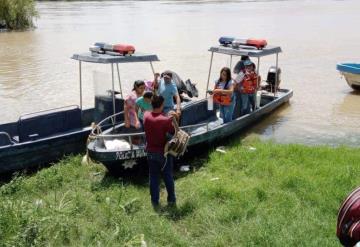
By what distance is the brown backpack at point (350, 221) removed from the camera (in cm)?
306

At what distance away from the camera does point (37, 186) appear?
318 inches

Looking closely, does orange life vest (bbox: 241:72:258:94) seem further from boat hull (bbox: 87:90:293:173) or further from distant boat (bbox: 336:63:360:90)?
distant boat (bbox: 336:63:360:90)

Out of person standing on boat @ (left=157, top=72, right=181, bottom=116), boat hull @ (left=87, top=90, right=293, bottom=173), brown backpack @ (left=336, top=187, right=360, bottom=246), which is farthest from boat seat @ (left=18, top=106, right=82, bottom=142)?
brown backpack @ (left=336, top=187, right=360, bottom=246)

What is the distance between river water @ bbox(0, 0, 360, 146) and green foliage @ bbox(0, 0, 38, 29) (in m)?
1.48

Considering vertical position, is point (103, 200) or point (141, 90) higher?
point (141, 90)

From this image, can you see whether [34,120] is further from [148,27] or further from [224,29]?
[148,27]

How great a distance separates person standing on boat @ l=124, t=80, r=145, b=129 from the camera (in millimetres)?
8883

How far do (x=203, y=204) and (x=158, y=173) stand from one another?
2.54 ft

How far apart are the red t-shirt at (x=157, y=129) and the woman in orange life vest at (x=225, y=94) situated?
3.50 meters

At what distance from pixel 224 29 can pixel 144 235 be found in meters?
32.9

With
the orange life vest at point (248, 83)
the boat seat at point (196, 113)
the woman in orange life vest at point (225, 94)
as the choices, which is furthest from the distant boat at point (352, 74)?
the woman in orange life vest at point (225, 94)

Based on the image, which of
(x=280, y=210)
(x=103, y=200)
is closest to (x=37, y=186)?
(x=103, y=200)

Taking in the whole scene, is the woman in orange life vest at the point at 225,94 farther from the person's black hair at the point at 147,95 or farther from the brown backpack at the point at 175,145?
the brown backpack at the point at 175,145

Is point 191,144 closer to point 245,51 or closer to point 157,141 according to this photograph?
point 157,141
